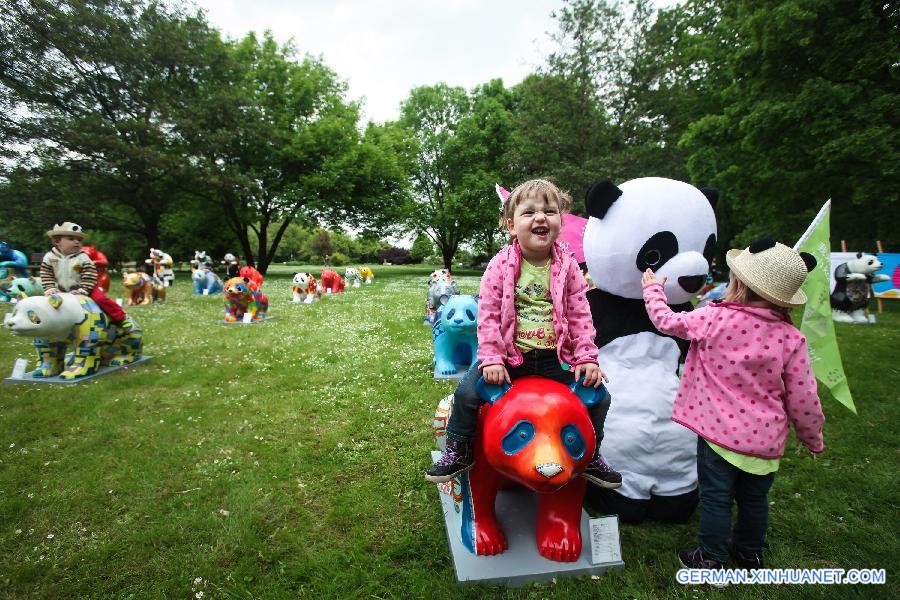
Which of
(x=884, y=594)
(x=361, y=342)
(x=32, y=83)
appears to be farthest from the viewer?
(x=32, y=83)

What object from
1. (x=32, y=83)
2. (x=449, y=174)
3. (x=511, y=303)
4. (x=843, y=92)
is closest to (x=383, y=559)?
(x=511, y=303)

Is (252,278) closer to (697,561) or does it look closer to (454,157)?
(697,561)

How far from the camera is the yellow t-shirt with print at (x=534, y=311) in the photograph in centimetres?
261

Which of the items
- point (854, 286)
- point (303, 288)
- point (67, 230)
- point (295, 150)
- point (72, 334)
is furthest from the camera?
point (295, 150)

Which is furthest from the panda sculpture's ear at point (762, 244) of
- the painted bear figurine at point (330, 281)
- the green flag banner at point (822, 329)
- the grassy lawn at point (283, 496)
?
the painted bear figurine at point (330, 281)

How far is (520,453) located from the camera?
7.37 ft

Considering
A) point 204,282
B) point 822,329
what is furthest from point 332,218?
point 822,329

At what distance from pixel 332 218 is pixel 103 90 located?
46.8 ft

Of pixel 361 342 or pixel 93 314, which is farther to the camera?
pixel 361 342

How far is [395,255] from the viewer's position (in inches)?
2539

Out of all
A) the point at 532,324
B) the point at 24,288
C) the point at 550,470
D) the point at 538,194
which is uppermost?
the point at 538,194

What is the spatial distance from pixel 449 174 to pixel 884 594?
34.8 m

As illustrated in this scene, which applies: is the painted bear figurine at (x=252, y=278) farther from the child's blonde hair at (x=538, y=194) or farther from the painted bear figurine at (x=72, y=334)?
the child's blonde hair at (x=538, y=194)

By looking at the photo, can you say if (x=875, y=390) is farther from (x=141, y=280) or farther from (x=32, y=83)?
(x=32, y=83)
